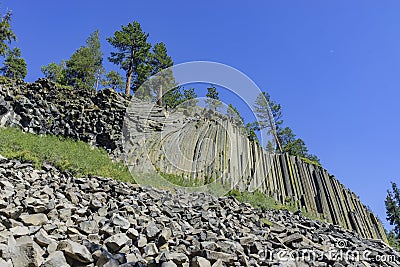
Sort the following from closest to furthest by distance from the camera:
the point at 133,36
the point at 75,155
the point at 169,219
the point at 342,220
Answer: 1. the point at 169,219
2. the point at 75,155
3. the point at 342,220
4. the point at 133,36

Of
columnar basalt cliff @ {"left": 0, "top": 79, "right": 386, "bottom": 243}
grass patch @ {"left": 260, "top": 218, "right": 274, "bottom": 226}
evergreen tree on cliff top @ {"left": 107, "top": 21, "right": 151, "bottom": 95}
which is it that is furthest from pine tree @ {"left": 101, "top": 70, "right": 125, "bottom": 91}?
grass patch @ {"left": 260, "top": 218, "right": 274, "bottom": 226}

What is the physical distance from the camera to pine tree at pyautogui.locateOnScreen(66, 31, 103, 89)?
947 inches

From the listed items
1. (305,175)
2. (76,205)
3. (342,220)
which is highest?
(305,175)

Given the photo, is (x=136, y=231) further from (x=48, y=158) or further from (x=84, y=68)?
(x=84, y=68)

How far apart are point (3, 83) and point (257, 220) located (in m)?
10.2

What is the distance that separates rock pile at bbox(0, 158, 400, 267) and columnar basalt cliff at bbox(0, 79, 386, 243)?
323cm

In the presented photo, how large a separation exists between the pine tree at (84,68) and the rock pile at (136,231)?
1930cm

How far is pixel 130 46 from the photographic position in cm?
2077

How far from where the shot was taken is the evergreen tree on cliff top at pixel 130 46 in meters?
20.5

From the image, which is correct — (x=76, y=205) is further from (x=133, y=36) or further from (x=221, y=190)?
(x=133, y=36)

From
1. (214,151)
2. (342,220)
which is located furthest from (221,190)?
(342,220)

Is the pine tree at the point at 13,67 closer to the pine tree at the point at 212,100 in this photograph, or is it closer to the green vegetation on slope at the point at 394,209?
the pine tree at the point at 212,100

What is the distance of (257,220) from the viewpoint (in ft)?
16.7

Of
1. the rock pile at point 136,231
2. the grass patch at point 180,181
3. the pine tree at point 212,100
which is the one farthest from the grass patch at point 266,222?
the pine tree at point 212,100
